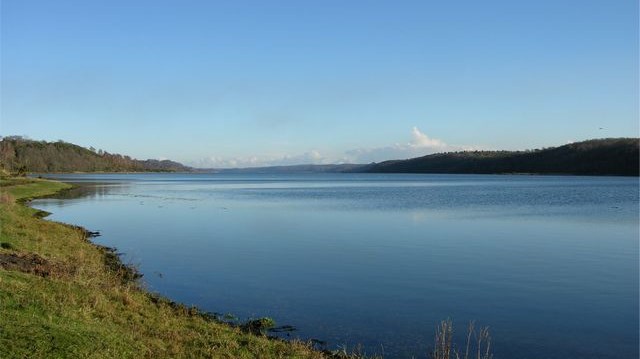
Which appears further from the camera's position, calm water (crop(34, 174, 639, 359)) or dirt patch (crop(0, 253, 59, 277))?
dirt patch (crop(0, 253, 59, 277))

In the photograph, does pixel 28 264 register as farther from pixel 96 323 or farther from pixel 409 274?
pixel 409 274

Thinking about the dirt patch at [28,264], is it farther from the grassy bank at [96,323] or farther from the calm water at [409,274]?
the calm water at [409,274]

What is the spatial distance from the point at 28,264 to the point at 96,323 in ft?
26.8

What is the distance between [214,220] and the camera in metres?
52.5

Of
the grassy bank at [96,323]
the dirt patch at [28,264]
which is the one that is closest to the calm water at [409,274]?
the grassy bank at [96,323]

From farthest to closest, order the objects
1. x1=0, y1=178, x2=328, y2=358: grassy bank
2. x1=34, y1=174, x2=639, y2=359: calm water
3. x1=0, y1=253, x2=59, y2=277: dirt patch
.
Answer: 1. x1=0, y1=253, x2=59, y2=277: dirt patch
2. x1=34, y1=174, x2=639, y2=359: calm water
3. x1=0, y1=178, x2=328, y2=358: grassy bank

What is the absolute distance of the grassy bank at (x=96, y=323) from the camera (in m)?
11.9

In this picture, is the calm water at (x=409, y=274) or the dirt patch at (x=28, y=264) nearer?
the calm water at (x=409, y=274)

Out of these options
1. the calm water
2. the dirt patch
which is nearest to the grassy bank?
the dirt patch

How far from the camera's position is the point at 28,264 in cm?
2056

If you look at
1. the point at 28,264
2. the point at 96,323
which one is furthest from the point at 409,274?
the point at 28,264

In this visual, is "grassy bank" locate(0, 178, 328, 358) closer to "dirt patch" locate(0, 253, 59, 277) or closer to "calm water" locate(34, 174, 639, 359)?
"dirt patch" locate(0, 253, 59, 277)

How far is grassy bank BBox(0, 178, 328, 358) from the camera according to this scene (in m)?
11.9

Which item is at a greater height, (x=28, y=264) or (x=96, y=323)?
(x=28, y=264)
